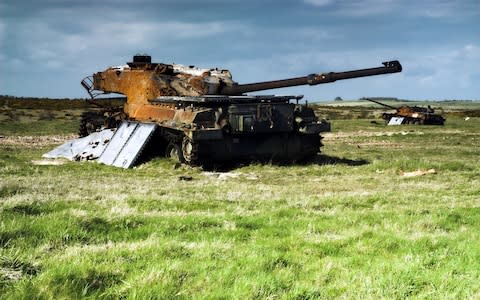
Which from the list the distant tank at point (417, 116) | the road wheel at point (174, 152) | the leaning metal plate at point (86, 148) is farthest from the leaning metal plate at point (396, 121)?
the road wheel at point (174, 152)

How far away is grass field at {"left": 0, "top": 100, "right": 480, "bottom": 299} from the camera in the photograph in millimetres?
5195

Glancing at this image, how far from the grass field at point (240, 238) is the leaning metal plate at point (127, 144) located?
13.8 feet

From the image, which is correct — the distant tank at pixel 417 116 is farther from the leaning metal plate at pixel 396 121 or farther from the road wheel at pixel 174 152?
the road wheel at pixel 174 152

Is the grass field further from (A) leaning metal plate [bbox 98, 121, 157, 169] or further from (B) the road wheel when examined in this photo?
(A) leaning metal plate [bbox 98, 121, 157, 169]

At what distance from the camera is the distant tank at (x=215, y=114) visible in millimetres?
19109

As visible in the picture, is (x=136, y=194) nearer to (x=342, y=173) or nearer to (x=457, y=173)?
(x=342, y=173)

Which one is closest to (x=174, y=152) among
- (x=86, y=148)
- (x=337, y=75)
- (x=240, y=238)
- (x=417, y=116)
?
(x=86, y=148)

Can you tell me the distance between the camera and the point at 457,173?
1698 cm

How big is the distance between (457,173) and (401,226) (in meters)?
9.33

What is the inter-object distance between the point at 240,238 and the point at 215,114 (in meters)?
11.8

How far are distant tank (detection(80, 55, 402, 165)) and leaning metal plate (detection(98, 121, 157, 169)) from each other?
0.41 metres

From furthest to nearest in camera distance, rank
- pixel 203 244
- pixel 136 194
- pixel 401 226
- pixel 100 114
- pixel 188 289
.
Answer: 1. pixel 100 114
2. pixel 136 194
3. pixel 401 226
4. pixel 203 244
5. pixel 188 289

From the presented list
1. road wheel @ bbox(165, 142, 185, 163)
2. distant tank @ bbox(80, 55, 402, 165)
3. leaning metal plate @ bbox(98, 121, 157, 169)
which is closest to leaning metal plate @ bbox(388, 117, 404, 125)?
distant tank @ bbox(80, 55, 402, 165)

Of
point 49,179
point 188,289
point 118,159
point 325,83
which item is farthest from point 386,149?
point 188,289
